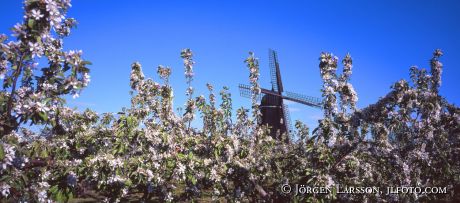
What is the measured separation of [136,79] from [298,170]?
14.2m

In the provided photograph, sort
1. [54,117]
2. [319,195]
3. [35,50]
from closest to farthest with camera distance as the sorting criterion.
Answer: [35,50] → [54,117] → [319,195]

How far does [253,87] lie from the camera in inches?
906

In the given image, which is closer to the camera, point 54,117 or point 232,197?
point 54,117

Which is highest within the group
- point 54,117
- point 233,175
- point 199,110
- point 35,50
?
point 199,110

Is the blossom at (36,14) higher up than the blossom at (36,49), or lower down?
higher up

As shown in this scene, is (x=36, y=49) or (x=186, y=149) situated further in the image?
(x=186, y=149)

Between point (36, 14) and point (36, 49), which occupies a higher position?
point (36, 14)

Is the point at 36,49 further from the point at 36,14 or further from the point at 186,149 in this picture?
the point at 186,149

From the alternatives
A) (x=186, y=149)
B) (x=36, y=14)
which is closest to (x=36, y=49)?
(x=36, y=14)

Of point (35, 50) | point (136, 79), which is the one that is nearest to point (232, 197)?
point (35, 50)

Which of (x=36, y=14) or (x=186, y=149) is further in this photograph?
(x=186, y=149)

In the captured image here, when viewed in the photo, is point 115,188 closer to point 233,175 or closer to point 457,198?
point 233,175

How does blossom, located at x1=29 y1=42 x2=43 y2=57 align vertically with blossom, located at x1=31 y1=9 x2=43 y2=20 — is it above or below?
below

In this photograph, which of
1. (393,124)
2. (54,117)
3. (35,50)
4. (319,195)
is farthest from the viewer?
(393,124)
